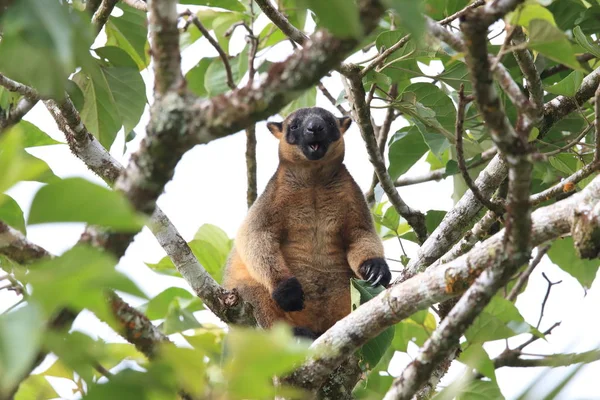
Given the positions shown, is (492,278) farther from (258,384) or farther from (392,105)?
(392,105)

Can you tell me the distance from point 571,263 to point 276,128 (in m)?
3.95

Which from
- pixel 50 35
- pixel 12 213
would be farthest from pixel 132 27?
pixel 50 35

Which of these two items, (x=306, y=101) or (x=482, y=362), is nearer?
(x=482, y=362)

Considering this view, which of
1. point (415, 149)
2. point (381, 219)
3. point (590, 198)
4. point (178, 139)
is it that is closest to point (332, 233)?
point (381, 219)

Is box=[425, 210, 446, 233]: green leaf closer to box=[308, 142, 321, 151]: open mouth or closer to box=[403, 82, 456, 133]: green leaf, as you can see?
box=[403, 82, 456, 133]: green leaf

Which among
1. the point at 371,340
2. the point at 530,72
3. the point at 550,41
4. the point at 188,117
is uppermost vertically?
the point at 530,72

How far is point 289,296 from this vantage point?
7238mm

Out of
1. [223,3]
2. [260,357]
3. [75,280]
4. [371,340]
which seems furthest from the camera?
[223,3]

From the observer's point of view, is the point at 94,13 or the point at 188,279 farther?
the point at 94,13

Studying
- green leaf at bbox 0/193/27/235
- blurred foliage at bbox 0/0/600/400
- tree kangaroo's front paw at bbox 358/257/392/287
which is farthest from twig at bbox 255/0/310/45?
green leaf at bbox 0/193/27/235

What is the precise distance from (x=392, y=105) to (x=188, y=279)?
7.17 feet

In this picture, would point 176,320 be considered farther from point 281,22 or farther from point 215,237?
point 215,237

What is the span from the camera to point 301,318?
7543 millimetres

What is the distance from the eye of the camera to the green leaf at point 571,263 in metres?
7.23
